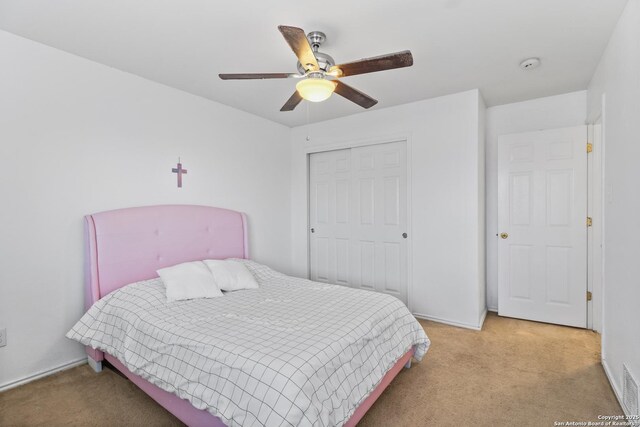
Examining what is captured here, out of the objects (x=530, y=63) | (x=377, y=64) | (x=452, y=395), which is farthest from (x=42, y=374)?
(x=530, y=63)

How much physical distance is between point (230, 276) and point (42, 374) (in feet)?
4.67

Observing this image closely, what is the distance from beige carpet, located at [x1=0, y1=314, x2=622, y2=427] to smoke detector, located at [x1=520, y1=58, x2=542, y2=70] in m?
2.32

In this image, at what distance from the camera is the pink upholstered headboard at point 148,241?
8.09 feet

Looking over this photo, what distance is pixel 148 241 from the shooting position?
9.03 feet

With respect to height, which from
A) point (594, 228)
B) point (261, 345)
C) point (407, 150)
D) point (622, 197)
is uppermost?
point (407, 150)

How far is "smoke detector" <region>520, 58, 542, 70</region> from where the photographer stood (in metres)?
2.53

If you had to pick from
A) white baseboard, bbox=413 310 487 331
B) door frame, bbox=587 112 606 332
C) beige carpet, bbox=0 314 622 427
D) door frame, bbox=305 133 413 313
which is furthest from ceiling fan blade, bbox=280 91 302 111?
door frame, bbox=587 112 606 332

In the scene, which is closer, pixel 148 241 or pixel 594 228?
pixel 148 241

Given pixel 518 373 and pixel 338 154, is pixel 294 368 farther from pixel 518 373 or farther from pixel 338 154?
pixel 338 154

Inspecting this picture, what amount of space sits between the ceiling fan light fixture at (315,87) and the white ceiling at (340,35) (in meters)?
0.41

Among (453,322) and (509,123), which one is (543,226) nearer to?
(509,123)

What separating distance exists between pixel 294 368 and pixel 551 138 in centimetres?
339

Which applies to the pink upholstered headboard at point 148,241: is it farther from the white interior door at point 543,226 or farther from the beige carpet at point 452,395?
the white interior door at point 543,226

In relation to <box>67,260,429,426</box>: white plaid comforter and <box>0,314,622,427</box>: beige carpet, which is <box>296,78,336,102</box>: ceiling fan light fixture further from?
<box>0,314,622,427</box>: beige carpet
